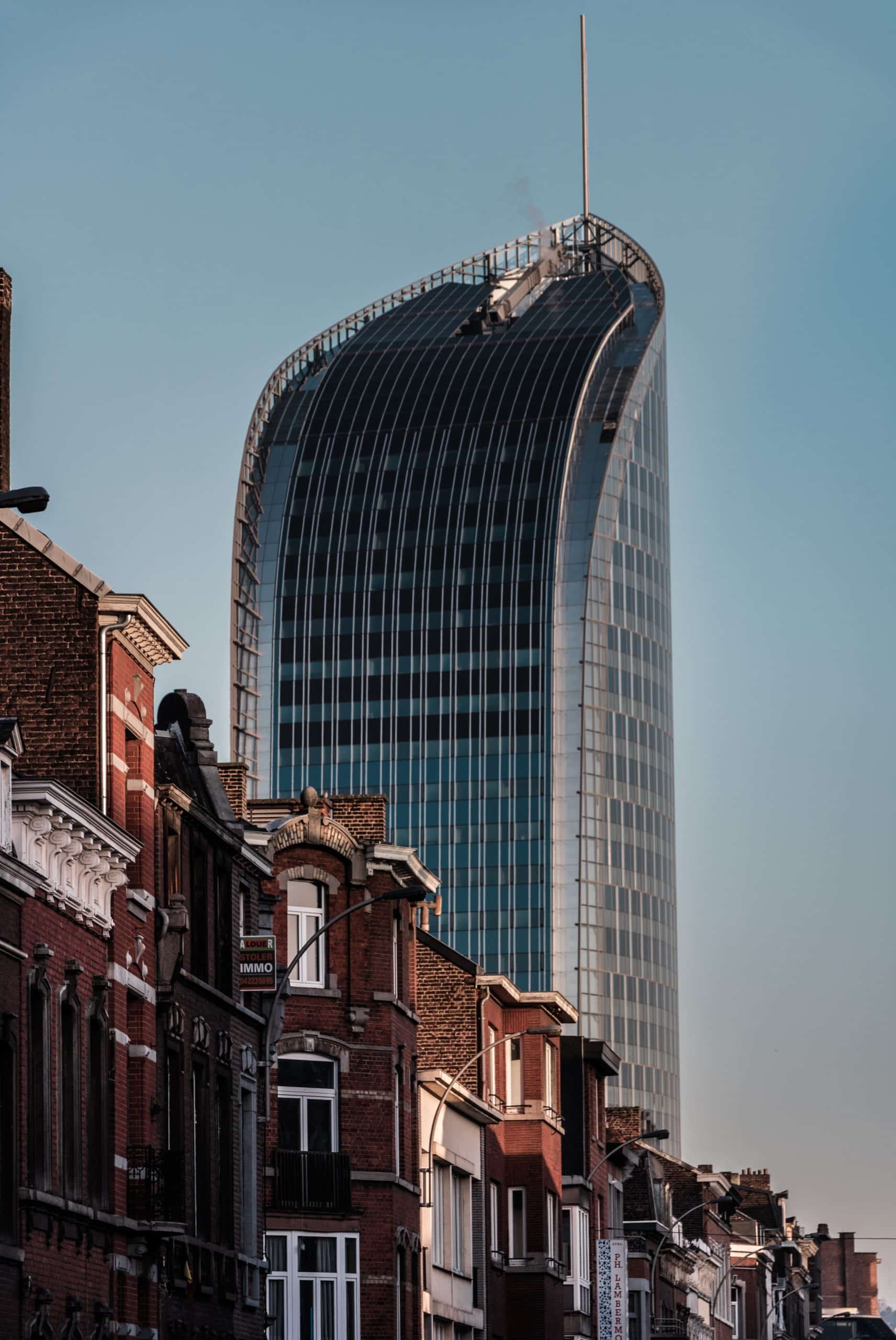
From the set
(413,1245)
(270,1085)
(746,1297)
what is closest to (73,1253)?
(270,1085)

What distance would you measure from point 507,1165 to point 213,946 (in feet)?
97.7

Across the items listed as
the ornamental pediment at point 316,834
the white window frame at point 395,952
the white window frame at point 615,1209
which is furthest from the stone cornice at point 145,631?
the white window frame at point 615,1209

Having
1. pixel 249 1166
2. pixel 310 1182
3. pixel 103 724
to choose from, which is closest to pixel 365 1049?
pixel 310 1182

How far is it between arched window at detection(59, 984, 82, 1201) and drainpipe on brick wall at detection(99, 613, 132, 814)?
3.48 metres

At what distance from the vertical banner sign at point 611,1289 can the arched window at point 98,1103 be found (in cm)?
4708

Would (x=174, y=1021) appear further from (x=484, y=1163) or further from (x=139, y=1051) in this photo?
(x=484, y=1163)

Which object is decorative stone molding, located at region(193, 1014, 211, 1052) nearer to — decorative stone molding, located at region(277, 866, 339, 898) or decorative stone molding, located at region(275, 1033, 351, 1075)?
decorative stone molding, located at region(275, 1033, 351, 1075)

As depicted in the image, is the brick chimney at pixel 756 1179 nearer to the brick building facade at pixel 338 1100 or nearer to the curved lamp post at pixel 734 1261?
the curved lamp post at pixel 734 1261

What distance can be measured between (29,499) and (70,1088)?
1225 cm

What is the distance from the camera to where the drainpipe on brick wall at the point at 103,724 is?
41500 millimetres

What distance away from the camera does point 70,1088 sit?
39406mm

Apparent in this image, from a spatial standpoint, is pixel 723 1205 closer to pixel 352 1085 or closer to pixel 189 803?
pixel 352 1085

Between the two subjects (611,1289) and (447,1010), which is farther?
(611,1289)

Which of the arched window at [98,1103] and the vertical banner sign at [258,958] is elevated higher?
the vertical banner sign at [258,958]
